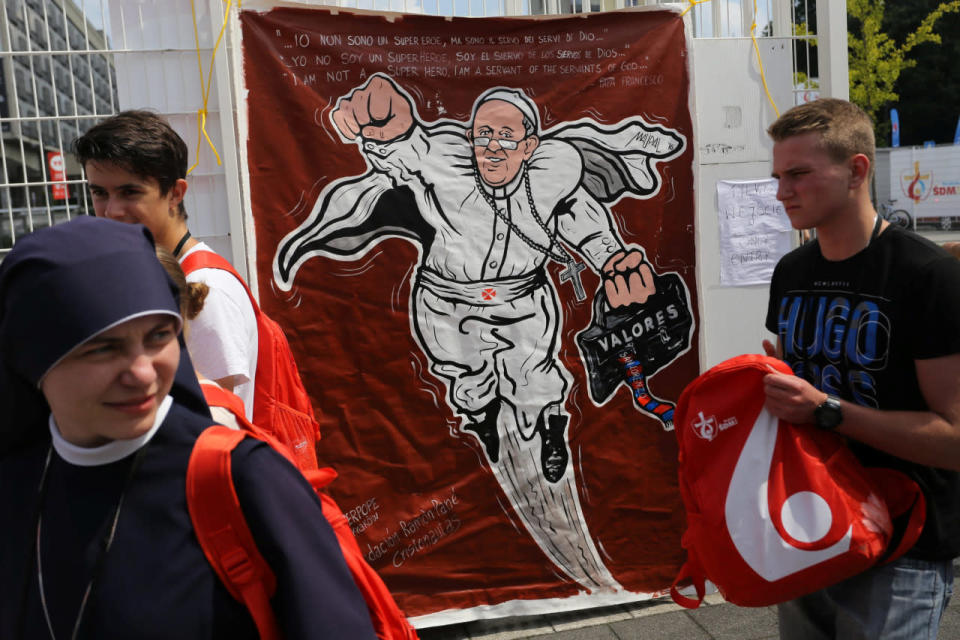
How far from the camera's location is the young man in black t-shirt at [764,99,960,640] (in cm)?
201

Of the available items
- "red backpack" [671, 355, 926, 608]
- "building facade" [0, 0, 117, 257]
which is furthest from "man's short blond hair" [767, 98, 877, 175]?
"building facade" [0, 0, 117, 257]

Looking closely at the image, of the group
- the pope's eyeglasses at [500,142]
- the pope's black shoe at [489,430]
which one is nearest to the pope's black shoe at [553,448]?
the pope's black shoe at [489,430]

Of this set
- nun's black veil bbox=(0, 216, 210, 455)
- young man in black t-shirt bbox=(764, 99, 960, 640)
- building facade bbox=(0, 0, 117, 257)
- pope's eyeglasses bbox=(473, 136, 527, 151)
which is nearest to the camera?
nun's black veil bbox=(0, 216, 210, 455)

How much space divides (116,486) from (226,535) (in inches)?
7.4

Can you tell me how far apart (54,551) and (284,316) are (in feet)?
8.14

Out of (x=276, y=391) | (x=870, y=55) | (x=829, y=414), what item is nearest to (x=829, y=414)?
(x=829, y=414)

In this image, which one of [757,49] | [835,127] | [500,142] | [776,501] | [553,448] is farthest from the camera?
[757,49]

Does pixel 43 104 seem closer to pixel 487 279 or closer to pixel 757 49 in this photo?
pixel 487 279

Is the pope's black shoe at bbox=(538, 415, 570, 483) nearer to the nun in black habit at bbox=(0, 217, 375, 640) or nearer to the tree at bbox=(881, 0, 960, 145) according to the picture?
the nun in black habit at bbox=(0, 217, 375, 640)

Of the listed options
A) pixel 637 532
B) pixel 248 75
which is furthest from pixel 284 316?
→ pixel 637 532

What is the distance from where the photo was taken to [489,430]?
12.9ft

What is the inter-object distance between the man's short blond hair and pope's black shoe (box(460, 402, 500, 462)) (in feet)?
6.55

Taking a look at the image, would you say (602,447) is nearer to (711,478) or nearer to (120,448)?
(711,478)

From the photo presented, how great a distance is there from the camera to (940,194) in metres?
22.8
